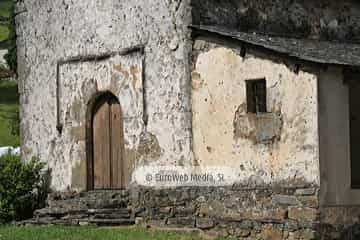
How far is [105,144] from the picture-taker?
16203mm

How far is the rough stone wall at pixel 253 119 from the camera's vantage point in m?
12.4

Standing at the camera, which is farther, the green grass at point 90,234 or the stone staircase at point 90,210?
the stone staircase at point 90,210

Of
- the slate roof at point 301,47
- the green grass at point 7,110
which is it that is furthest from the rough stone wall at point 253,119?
the green grass at point 7,110

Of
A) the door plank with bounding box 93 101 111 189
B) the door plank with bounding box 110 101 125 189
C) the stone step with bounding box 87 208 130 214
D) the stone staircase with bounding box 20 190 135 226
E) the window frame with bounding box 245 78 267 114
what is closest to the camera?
the window frame with bounding box 245 78 267 114

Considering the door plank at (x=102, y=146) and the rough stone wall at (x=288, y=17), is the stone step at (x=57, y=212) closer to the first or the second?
the door plank at (x=102, y=146)

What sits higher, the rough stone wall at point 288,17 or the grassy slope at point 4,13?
the grassy slope at point 4,13

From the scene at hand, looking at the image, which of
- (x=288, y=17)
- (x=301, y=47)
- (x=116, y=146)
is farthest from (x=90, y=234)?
(x=288, y=17)

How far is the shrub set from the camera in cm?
1664

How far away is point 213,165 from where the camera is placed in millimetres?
13836

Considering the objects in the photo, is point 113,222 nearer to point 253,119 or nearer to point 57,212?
point 57,212

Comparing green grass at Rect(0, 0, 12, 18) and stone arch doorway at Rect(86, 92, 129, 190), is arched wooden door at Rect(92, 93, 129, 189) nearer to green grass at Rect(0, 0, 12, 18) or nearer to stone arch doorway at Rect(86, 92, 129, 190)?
stone arch doorway at Rect(86, 92, 129, 190)

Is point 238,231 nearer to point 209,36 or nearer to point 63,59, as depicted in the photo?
point 209,36

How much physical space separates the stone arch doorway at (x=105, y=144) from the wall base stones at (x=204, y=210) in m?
0.34

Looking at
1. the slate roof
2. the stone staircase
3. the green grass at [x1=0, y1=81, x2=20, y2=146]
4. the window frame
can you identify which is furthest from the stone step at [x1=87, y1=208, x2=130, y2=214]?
the green grass at [x1=0, y1=81, x2=20, y2=146]
